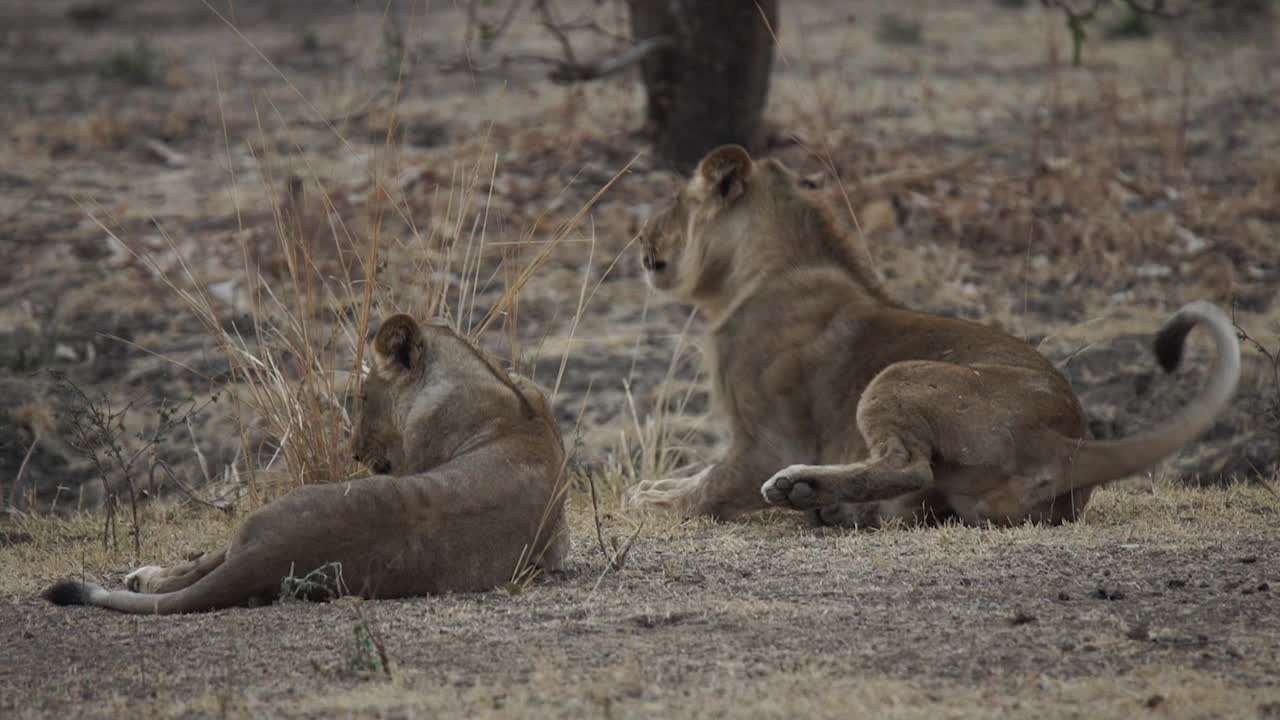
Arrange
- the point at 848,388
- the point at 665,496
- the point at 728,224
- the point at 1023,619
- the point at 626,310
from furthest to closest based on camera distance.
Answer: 1. the point at 626,310
2. the point at 728,224
3. the point at 665,496
4. the point at 848,388
5. the point at 1023,619

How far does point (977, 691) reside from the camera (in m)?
3.79

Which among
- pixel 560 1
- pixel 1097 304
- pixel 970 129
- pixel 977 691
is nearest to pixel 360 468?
pixel 977 691

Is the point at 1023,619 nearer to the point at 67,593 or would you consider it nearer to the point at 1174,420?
the point at 1174,420

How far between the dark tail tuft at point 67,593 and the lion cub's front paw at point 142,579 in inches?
5.9

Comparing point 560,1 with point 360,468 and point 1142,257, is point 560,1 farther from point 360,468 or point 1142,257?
point 360,468

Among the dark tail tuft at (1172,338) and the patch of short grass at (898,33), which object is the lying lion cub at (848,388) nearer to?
the dark tail tuft at (1172,338)

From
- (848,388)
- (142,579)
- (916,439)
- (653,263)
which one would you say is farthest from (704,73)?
(142,579)

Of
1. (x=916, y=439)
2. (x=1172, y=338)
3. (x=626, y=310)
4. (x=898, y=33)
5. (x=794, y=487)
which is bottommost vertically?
(x=626, y=310)

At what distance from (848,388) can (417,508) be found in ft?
7.06

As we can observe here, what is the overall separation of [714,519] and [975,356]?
1144 millimetres

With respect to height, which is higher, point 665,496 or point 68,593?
point 68,593

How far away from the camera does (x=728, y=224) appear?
276 inches

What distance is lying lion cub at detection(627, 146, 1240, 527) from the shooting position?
19.1 ft

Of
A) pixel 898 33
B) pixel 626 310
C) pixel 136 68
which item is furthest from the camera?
pixel 898 33
